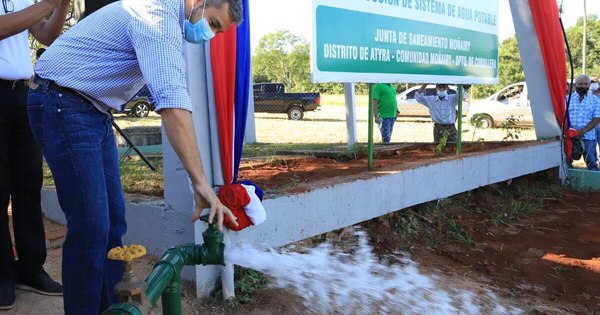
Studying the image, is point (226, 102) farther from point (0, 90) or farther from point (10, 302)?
point (10, 302)

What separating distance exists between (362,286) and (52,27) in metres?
2.54

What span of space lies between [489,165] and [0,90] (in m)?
5.07

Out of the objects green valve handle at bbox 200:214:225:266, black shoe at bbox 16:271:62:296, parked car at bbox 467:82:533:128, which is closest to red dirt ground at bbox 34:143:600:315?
black shoe at bbox 16:271:62:296

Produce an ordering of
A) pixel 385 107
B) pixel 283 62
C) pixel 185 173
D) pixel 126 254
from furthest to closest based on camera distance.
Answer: pixel 283 62 < pixel 385 107 < pixel 185 173 < pixel 126 254

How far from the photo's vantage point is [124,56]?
7.23ft

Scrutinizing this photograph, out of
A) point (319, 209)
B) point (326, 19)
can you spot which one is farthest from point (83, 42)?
point (326, 19)

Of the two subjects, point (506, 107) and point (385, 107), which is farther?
point (506, 107)

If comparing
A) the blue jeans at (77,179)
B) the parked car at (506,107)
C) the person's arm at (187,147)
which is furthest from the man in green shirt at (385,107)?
the parked car at (506,107)

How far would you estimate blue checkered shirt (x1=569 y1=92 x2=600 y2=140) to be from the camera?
354 inches

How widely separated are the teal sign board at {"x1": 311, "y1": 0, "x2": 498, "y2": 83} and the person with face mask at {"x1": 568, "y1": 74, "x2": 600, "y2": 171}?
7.73 feet

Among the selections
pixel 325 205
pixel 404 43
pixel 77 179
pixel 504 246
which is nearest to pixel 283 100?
pixel 404 43

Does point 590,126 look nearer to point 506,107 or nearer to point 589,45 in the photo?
point 506,107

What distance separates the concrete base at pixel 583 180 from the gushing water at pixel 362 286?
15.0 ft

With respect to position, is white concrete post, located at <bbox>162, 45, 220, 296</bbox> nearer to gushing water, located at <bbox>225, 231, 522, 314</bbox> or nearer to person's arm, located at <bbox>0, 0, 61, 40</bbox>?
gushing water, located at <bbox>225, 231, 522, 314</bbox>
